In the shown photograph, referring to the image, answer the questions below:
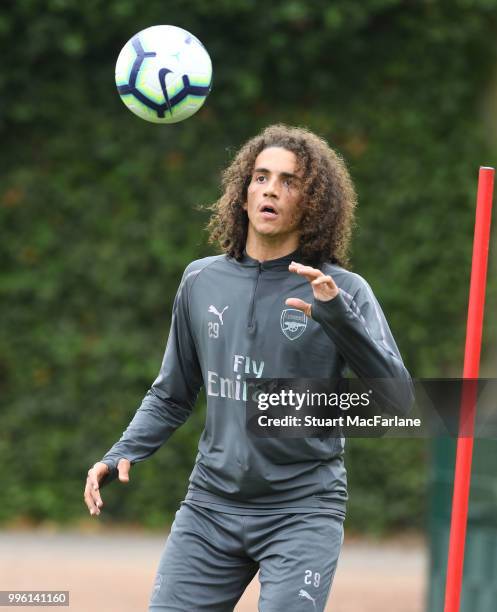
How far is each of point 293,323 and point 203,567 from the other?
869 mm

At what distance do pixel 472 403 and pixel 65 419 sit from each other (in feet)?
21.5

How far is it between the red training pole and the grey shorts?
1.33 ft

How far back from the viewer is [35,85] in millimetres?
9984

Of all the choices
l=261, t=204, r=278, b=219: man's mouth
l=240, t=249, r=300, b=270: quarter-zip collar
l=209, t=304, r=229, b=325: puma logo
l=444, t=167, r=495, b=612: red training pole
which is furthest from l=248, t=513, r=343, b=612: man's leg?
l=261, t=204, r=278, b=219: man's mouth

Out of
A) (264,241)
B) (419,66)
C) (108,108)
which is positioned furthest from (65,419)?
(264,241)

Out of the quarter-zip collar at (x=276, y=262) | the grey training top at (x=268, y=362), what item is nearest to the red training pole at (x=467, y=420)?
the grey training top at (x=268, y=362)

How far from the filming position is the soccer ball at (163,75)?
15.8 ft

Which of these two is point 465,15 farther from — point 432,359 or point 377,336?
point 377,336

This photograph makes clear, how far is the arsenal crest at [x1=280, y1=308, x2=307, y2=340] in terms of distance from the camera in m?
4.06

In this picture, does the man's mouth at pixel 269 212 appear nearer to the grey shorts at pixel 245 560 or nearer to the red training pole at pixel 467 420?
the red training pole at pixel 467 420

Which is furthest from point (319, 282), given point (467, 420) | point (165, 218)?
point (165, 218)

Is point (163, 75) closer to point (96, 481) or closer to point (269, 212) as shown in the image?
point (269, 212)

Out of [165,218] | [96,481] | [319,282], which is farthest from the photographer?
[165,218]

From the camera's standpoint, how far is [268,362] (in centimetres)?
407
